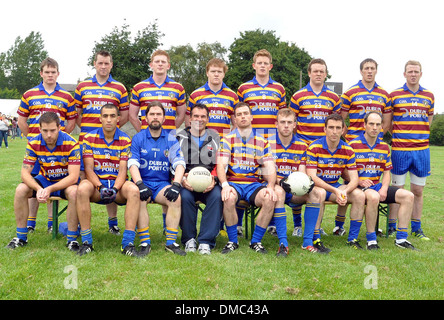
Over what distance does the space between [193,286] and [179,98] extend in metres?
3.21

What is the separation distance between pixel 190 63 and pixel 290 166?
39558 millimetres

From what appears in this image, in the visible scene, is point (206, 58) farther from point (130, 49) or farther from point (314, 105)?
→ point (314, 105)

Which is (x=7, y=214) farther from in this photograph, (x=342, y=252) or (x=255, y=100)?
(x=342, y=252)

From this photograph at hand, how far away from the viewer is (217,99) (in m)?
5.78

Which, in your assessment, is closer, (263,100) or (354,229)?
(354,229)

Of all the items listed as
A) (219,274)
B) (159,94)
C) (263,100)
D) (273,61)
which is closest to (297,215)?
(263,100)

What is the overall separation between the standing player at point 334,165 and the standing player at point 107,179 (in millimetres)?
2415

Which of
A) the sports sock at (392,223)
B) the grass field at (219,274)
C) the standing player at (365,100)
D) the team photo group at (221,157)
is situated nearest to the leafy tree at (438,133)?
the team photo group at (221,157)

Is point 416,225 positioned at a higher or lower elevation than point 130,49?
lower

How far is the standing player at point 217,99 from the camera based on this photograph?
574 cm

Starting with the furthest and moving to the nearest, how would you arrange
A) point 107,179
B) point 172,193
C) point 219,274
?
point 107,179 < point 172,193 < point 219,274

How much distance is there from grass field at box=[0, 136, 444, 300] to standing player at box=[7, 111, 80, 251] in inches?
9.5

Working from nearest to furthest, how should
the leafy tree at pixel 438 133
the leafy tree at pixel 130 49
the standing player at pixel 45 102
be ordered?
the standing player at pixel 45 102 < the leafy tree at pixel 130 49 < the leafy tree at pixel 438 133

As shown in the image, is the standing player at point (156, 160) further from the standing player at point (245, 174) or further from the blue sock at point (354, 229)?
the blue sock at point (354, 229)
